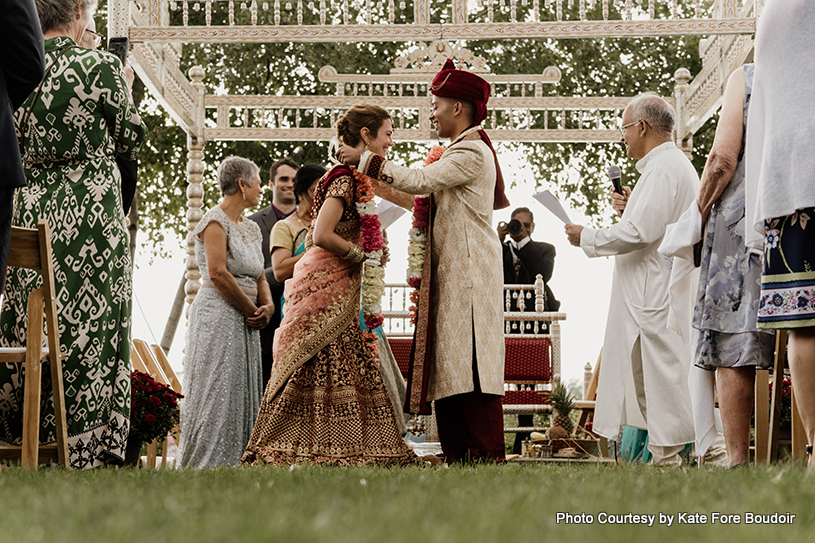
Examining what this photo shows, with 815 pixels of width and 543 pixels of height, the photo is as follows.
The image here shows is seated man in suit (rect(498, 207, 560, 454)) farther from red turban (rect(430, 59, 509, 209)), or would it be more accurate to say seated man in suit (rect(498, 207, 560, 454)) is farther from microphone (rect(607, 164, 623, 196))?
red turban (rect(430, 59, 509, 209))

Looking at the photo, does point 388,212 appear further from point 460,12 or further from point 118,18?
point 118,18

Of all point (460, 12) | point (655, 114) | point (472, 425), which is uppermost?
point (460, 12)

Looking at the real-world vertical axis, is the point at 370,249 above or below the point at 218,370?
above

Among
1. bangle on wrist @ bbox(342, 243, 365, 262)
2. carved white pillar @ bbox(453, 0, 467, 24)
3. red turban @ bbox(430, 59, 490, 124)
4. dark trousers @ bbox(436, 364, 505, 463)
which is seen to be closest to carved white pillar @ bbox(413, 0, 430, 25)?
carved white pillar @ bbox(453, 0, 467, 24)

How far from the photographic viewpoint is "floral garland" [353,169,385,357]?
4.44 m

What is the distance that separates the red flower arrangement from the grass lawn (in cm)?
230

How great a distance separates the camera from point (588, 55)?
47.1 ft

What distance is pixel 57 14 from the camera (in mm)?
3912

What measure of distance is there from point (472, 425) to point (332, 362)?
811 millimetres

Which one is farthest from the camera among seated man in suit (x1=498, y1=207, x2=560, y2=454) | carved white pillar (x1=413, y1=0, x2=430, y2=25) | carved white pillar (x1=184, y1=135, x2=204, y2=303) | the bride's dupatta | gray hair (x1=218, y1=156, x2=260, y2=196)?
seated man in suit (x1=498, y1=207, x2=560, y2=454)

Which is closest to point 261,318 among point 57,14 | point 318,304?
point 318,304

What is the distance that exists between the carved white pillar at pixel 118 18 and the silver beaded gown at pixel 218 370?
2670mm

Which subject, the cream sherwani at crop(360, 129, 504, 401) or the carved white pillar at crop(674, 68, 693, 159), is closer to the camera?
the cream sherwani at crop(360, 129, 504, 401)

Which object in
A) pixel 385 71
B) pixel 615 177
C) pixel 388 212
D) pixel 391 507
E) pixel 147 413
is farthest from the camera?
pixel 385 71
